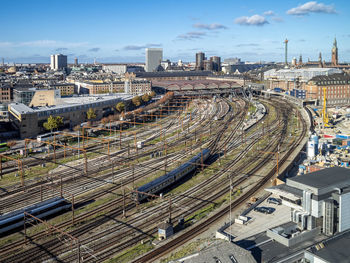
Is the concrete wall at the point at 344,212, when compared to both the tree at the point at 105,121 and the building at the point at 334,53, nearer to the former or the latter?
the tree at the point at 105,121

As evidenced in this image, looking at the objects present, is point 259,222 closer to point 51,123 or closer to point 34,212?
point 34,212

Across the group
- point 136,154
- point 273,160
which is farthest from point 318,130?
point 136,154

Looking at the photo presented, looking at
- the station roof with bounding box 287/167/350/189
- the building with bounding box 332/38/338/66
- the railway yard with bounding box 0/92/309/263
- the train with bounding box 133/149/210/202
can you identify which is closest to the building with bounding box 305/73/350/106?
the railway yard with bounding box 0/92/309/263

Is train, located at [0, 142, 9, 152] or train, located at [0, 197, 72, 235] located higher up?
train, located at [0, 142, 9, 152]

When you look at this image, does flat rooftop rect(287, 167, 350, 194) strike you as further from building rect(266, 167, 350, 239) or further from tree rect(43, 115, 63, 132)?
tree rect(43, 115, 63, 132)

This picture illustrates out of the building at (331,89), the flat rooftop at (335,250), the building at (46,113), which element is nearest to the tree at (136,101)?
the building at (46,113)

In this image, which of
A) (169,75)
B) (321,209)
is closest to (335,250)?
(321,209)

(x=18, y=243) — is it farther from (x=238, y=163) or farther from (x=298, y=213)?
(x=238, y=163)
